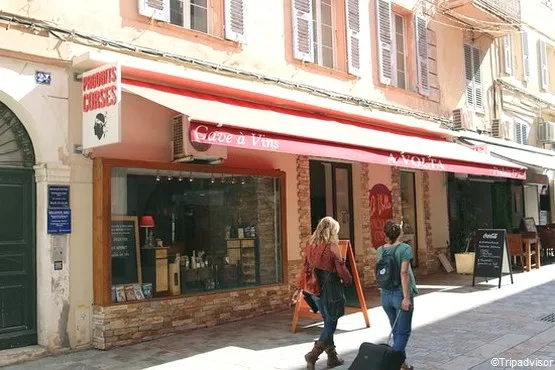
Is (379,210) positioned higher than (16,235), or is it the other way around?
(379,210)

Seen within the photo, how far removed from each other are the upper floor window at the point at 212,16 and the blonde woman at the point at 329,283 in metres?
4.05

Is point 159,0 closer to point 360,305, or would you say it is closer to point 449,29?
point 360,305

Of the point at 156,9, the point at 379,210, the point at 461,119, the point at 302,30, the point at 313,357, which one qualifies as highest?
the point at 302,30

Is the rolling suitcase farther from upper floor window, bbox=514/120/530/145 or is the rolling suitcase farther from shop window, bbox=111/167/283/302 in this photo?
upper floor window, bbox=514/120/530/145

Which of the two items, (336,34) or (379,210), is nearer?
(336,34)

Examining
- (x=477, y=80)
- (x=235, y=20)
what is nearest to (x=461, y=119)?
(x=477, y=80)

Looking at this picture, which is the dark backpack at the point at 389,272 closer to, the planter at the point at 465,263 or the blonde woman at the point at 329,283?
the blonde woman at the point at 329,283

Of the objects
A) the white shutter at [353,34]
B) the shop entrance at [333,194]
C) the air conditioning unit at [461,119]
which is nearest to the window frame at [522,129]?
the air conditioning unit at [461,119]

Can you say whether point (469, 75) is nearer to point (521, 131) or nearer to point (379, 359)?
point (521, 131)

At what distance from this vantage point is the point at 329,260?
607cm

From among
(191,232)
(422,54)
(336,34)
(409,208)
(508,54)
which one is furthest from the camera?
(508,54)

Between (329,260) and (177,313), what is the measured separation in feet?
9.30

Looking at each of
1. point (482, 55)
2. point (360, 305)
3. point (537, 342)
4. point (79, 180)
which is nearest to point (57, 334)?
point (79, 180)

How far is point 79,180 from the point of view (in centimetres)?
709
